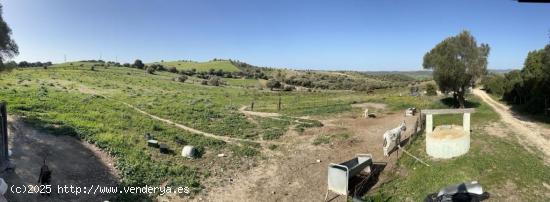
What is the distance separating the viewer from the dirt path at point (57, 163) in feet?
53.5

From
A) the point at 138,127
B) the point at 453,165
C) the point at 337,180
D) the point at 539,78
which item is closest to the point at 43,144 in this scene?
the point at 138,127

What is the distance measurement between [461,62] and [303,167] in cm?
2216

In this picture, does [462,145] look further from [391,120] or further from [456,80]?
[456,80]

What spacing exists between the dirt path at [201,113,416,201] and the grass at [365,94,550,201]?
1.46 metres

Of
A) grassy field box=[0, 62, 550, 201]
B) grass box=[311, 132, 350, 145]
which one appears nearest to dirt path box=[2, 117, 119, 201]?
grassy field box=[0, 62, 550, 201]

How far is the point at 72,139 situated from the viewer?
921 inches

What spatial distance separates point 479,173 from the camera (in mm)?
16844

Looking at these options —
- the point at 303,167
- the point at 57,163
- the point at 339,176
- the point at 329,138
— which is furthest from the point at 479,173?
the point at 57,163

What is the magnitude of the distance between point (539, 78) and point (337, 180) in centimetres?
2631

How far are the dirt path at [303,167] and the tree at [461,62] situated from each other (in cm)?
739

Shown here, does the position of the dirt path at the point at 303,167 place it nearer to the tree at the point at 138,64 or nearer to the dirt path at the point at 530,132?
the dirt path at the point at 530,132

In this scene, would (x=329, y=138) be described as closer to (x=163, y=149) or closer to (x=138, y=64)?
(x=163, y=149)

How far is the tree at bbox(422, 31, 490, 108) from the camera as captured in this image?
35.8 metres

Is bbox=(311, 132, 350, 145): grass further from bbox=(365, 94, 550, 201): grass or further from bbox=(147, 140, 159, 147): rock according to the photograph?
bbox=(147, 140, 159, 147): rock
